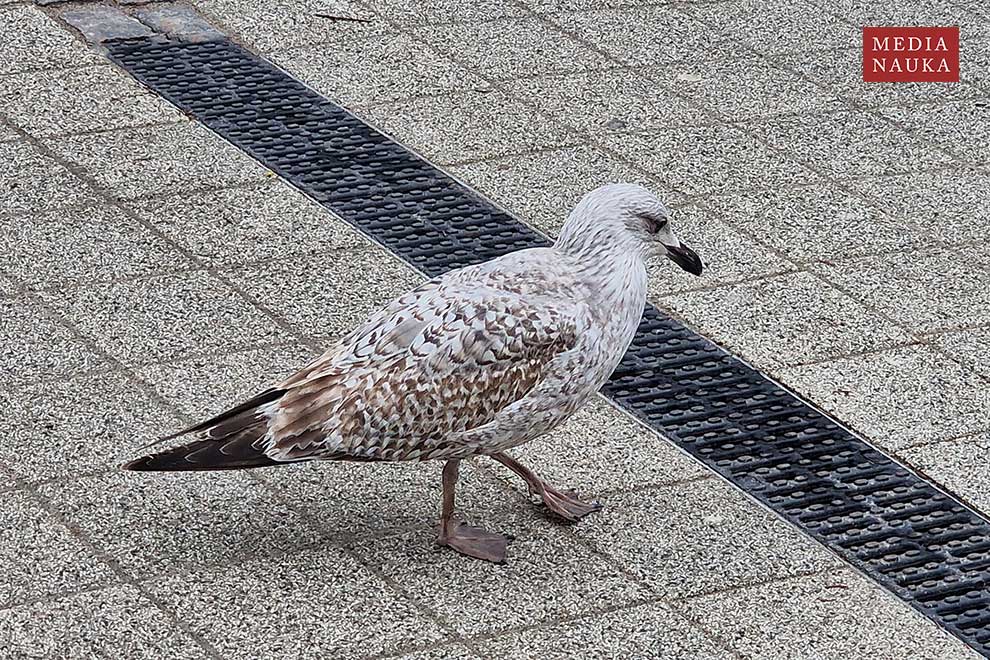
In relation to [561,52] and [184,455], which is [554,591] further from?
[561,52]

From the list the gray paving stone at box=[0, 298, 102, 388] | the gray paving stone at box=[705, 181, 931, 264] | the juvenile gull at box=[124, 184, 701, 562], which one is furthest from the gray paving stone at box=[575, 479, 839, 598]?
the gray paving stone at box=[0, 298, 102, 388]

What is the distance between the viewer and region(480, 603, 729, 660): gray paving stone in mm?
4699

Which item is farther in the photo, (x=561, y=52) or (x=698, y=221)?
(x=561, y=52)

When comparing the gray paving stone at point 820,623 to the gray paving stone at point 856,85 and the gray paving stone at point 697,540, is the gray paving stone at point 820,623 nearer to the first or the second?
the gray paving stone at point 697,540

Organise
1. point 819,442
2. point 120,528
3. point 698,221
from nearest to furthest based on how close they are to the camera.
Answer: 1. point 120,528
2. point 819,442
3. point 698,221

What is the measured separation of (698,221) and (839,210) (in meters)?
0.64

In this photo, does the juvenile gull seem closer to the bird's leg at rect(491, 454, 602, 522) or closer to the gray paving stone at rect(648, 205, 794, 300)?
the bird's leg at rect(491, 454, 602, 522)

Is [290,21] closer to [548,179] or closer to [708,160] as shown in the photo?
[548,179]

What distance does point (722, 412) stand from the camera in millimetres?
5988

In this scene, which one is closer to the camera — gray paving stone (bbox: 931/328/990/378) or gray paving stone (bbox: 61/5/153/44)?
gray paving stone (bbox: 931/328/990/378)

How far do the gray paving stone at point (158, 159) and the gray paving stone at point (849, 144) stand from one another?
243 cm

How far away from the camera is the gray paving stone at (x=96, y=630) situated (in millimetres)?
4578

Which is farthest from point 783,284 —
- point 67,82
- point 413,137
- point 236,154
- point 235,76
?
point 67,82

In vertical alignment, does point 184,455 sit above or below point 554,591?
above
